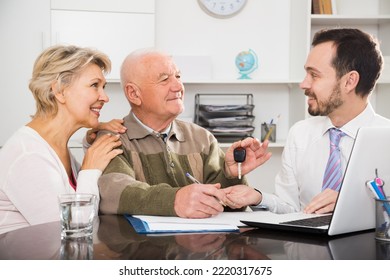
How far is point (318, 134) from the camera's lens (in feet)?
7.45

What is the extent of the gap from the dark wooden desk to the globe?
2.65 m

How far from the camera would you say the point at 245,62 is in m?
3.96

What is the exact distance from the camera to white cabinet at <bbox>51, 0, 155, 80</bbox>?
363 centimetres

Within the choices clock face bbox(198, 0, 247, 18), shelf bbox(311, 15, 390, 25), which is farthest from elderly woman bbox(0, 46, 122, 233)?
shelf bbox(311, 15, 390, 25)

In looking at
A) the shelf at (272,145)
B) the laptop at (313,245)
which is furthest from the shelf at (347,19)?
the laptop at (313,245)

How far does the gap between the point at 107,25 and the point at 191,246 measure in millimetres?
2722

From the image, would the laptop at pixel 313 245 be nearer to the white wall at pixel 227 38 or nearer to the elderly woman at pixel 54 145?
the elderly woman at pixel 54 145

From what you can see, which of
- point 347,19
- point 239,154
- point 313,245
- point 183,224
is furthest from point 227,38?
point 313,245

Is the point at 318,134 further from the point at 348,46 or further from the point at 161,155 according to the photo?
the point at 161,155

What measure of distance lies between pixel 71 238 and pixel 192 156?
0.93 meters

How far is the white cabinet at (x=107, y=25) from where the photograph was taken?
363cm

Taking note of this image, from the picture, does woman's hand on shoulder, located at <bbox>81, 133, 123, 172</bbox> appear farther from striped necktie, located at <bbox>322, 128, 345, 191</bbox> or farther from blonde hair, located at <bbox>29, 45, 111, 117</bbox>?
striped necktie, located at <bbox>322, 128, 345, 191</bbox>

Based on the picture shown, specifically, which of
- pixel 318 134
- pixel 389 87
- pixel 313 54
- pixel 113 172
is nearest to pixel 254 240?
pixel 113 172

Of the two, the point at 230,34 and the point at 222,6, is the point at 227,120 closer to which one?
the point at 230,34
